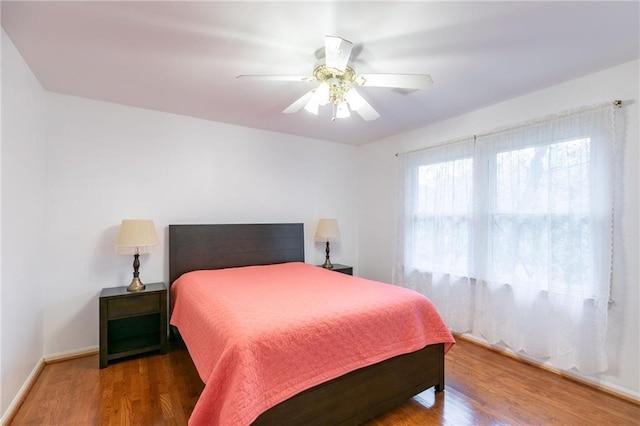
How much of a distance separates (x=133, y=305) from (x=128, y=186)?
1175 mm

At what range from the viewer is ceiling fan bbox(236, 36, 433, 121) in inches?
65.6

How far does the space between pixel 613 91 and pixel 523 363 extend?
2348mm

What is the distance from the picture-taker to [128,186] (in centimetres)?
298

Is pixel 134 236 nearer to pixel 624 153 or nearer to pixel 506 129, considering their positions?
pixel 506 129

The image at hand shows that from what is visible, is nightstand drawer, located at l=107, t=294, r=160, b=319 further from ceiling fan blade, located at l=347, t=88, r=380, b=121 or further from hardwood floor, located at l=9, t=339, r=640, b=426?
ceiling fan blade, located at l=347, t=88, r=380, b=121

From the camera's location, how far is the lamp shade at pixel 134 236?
8.56ft

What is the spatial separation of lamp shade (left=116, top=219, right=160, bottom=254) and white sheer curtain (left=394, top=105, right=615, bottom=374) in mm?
2943

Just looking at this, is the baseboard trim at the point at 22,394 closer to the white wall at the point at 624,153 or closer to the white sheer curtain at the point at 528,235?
the white sheer curtain at the point at 528,235

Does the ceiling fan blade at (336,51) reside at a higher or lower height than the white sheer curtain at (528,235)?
higher

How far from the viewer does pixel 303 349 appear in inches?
62.6

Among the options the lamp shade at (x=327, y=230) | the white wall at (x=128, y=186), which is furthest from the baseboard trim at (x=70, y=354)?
the lamp shade at (x=327, y=230)

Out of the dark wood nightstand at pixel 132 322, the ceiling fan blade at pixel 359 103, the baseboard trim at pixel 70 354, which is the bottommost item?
the baseboard trim at pixel 70 354

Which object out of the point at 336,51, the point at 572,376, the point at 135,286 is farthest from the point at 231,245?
the point at 572,376

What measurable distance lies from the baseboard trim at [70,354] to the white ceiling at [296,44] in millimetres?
2372
